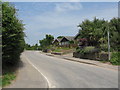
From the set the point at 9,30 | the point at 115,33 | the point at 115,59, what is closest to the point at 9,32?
the point at 9,30

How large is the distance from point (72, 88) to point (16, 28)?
229 inches

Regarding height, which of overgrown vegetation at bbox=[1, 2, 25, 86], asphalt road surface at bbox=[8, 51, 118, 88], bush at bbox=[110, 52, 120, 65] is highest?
overgrown vegetation at bbox=[1, 2, 25, 86]

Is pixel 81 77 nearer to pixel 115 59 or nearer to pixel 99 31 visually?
pixel 115 59

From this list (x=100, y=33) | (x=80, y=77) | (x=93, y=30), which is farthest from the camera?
(x=93, y=30)

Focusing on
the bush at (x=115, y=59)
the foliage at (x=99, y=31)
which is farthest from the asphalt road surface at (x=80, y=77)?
the foliage at (x=99, y=31)

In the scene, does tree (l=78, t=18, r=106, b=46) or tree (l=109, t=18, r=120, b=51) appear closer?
tree (l=109, t=18, r=120, b=51)

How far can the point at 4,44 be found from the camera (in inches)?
448

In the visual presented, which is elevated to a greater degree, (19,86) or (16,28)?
(16,28)

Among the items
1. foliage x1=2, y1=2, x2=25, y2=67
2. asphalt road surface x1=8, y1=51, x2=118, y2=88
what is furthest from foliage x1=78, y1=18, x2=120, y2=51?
foliage x1=2, y1=2, x2=25, y2=67

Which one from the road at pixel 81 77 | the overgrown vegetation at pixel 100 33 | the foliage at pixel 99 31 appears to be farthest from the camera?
the foliage at pixel 99 31

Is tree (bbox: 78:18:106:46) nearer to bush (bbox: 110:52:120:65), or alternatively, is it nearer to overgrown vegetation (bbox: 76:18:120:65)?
overgrown vegetation (bbox: 76:18:120:65)

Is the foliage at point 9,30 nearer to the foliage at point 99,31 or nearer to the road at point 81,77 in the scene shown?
the road at point 81,77

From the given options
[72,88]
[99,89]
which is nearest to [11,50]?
[72,88]

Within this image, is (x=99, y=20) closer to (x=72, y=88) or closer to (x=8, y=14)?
(x=8, y=14)
